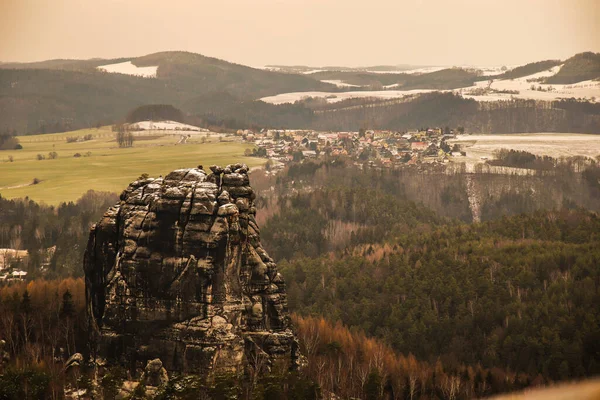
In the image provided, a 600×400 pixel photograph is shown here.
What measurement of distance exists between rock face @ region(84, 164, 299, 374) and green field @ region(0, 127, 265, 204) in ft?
217

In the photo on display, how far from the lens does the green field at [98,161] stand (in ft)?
372

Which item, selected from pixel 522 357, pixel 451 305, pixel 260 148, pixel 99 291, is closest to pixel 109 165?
pixel 260 148

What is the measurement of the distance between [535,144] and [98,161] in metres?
64.5

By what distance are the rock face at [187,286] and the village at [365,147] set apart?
364 ft

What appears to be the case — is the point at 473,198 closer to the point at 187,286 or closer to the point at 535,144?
the point at 535,144

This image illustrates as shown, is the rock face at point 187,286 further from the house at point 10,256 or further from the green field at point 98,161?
the green field at point 98,161

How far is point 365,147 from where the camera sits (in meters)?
178

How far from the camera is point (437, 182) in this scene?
137875mm

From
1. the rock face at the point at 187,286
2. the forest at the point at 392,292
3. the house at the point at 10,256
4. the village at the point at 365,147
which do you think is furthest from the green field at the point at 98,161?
the rock face at the point at 187,286

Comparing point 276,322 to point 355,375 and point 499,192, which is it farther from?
point 499,192

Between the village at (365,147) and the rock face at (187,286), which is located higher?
the rock face at (187,286)

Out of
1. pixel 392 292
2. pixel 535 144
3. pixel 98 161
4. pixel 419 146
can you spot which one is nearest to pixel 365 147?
pixel 419 146

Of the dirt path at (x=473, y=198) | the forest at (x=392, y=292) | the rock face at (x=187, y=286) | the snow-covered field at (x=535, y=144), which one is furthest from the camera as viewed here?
the snow-covered field at (x=535, y=144)

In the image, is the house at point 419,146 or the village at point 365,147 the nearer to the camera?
the village at point 365,147
